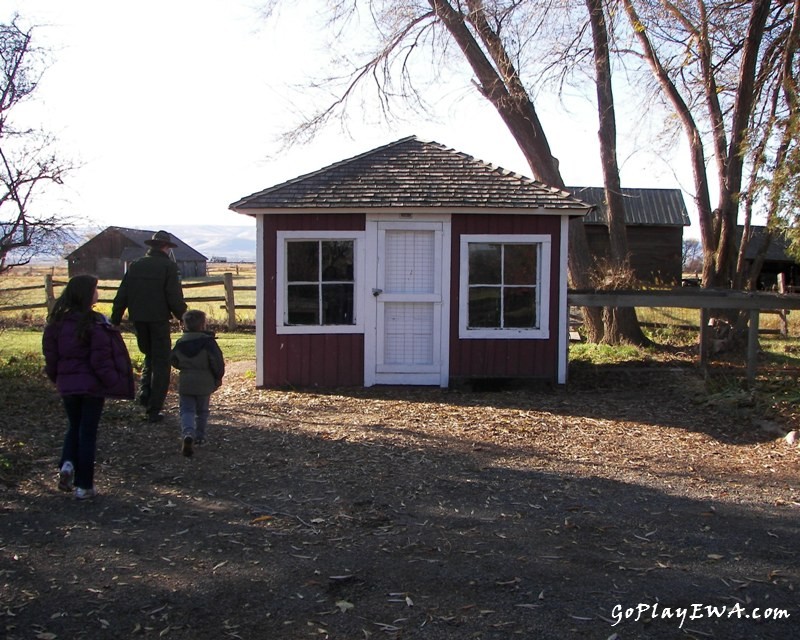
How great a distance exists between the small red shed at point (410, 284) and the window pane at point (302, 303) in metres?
0.01

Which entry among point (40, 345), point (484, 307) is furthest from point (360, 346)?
point (40, 345)

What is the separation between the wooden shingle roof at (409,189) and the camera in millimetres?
9938

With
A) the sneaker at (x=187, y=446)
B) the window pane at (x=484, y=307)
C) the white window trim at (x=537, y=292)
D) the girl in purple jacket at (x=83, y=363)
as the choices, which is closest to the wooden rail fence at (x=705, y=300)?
the white window trim at (x=537, y=292)

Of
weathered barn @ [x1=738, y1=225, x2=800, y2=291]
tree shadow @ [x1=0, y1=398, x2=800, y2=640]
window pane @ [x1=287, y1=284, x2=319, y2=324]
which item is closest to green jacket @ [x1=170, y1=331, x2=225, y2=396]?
tree shadow @ [x1=0, y1=398, x2=800, y2=640]

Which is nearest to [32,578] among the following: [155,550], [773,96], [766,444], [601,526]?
[155,550]

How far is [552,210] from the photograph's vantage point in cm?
1005

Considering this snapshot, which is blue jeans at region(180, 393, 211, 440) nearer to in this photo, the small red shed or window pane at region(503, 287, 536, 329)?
the small red shed

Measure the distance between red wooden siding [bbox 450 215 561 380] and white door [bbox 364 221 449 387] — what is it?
135 mm

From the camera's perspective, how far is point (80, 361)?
527 centimetres

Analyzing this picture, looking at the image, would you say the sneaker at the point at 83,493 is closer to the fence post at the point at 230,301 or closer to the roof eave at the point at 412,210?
the roof eave at the point at 412,210

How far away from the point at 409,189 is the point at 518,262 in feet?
5.64

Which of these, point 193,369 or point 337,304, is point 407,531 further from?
point 337,304

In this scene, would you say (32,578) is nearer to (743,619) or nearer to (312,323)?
(743,619)

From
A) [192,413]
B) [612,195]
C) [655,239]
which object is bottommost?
[192,413]
